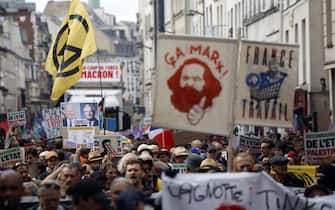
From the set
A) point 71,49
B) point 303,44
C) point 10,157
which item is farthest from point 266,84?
point 303,44

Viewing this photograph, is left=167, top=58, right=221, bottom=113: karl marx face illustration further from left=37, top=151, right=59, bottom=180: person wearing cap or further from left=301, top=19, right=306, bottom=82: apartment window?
left=301, top=19, right=306, bottom=82: apartment window

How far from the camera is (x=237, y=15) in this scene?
195 ft

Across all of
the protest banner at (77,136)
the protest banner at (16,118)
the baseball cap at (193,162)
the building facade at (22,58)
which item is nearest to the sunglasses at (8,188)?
the baseball cap at (193,162)

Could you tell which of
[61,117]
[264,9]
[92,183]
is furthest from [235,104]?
Result: [264,9]

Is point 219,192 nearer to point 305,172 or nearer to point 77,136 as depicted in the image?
point 305,172

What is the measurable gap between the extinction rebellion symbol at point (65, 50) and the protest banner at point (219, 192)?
12.2 m

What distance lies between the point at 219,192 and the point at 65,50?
44.3 feet

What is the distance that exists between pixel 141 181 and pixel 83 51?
10.6 m

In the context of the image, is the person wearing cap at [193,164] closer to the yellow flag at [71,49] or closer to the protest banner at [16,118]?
the yellow flag at [71,49]

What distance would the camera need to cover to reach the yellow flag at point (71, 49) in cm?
2253

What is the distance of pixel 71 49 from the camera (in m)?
23.3

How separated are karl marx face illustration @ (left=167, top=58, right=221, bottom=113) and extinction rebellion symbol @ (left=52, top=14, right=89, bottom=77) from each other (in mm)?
10453

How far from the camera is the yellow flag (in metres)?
22.5

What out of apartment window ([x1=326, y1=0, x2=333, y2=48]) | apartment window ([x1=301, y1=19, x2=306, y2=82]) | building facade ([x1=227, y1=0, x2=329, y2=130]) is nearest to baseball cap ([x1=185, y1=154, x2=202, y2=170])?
apartment window ([x1=326, y1=0, x2=333, y2=48])
